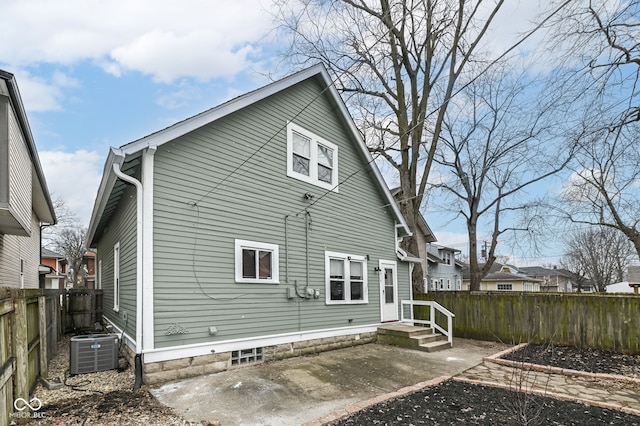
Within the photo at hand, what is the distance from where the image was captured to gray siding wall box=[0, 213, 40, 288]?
9.78 meters

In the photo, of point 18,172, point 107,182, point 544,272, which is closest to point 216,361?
point 107,182

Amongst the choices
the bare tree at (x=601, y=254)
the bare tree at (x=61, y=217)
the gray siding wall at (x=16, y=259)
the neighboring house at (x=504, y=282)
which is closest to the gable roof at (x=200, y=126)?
the gray siding wall at (x=16, y=259)

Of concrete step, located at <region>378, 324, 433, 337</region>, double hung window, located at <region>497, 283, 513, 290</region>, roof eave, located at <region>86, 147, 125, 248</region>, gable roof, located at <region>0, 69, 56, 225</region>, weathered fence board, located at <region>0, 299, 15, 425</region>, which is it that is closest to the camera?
weathered fence board, located at <region>0, 299, 15, 425</region>

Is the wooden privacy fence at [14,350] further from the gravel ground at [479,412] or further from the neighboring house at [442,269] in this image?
the neighboring house at [442,269]

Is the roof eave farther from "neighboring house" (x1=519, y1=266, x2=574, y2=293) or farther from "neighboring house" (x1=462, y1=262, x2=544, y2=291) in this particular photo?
"neighboring house" (x1=519, y1=266, x2=574, y2=293)

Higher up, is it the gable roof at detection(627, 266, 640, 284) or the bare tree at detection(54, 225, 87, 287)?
the bare tree at detection(54, 225, 87, 287)

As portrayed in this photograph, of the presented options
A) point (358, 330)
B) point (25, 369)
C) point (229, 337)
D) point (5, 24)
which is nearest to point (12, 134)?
point (5, 24)

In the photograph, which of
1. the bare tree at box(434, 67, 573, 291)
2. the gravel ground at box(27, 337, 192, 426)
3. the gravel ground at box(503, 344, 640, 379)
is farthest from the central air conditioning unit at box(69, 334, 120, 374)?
the bare tree at box(434, 67, 573, 291)

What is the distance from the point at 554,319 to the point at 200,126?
9812mm

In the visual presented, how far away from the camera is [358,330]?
10.3m

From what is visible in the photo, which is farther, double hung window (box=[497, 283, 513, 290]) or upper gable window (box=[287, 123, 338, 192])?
double hung window (box=[497, 283, 513, 290])

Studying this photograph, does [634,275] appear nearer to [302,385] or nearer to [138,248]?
[302,385]

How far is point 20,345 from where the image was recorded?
4703 millimetres

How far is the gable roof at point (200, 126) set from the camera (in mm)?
6344
